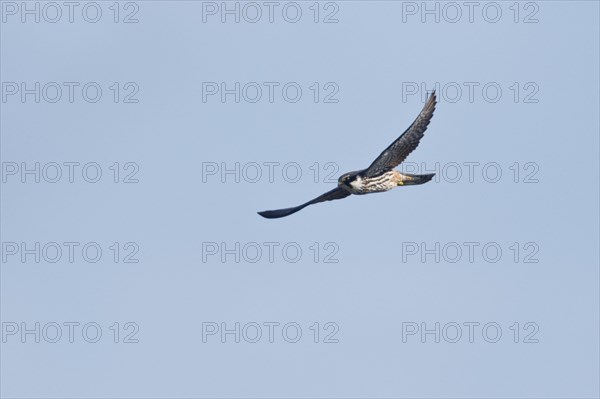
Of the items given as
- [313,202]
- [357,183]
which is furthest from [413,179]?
[313,202]

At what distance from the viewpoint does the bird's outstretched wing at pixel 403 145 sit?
254 feet

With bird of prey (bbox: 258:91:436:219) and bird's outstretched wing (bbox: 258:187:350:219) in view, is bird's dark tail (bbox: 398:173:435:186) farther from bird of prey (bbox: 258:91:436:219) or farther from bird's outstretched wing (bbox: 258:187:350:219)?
bird's outstretched wing (bbox: 258:187:350:219)

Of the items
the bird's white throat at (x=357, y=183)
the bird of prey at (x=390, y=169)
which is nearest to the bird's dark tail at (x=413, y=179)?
the bird of prey at (x=390, y=169)

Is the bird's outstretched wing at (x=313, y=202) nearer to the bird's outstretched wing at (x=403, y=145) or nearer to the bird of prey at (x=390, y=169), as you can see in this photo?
the bird of prey at (x=390, y=169)

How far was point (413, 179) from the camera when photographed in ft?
258

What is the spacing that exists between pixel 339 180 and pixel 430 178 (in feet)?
8.64

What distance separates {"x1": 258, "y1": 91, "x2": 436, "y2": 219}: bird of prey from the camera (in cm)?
7762

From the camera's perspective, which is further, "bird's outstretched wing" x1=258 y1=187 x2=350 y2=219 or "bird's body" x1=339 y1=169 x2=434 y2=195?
"bird's outstretched wing" x1=258 y1=187 x2=350 y2=219

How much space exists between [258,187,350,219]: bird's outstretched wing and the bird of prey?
2.92 feet

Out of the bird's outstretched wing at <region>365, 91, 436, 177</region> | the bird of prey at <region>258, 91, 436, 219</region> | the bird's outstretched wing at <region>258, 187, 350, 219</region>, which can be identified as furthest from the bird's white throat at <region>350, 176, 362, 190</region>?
the bird's outstretched wing at <region>258, 187, 350, 219</region>

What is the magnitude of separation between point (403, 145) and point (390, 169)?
0.83m

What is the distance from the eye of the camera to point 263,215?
79.4 m

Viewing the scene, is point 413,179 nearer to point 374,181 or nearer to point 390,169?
point 390,169

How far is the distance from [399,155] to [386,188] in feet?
3.68
